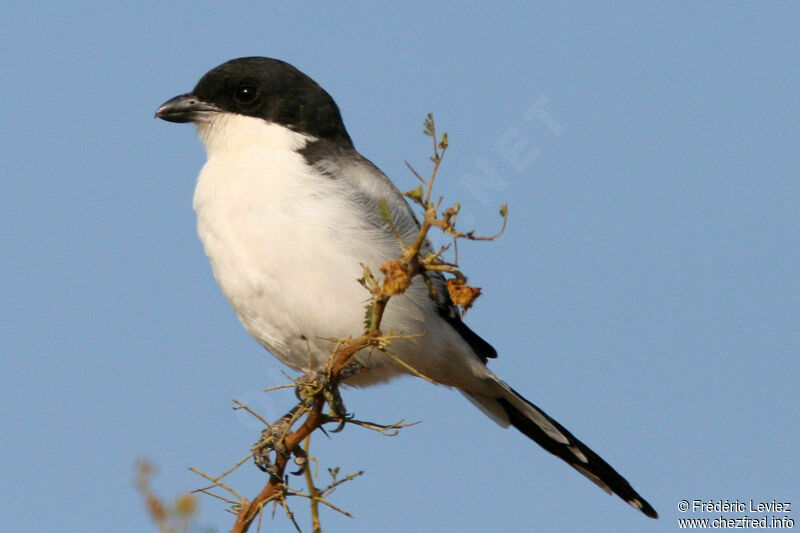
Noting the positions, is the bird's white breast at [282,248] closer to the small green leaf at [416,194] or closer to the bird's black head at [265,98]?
the bird's black head at [265,98]

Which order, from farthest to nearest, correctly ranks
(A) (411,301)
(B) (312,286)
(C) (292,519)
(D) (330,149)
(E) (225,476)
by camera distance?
(D) (330,149)
(A) (411,301)
(B) (312,286)
(E) (225,476)
(C) (292,519)

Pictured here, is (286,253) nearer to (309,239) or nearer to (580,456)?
(309,239)

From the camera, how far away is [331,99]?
5.75 meters

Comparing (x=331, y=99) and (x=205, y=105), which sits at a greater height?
(x=331, y=99)

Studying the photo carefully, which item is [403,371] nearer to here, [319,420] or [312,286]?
[312,286]

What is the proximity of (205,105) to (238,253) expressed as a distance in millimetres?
1261

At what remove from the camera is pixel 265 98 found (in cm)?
555

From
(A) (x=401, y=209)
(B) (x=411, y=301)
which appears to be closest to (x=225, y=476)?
(B) (x=411, y=301)


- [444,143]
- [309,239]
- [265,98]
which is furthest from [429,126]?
[265,98]

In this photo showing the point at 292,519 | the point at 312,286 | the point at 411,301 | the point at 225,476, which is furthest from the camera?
the point at 411,301

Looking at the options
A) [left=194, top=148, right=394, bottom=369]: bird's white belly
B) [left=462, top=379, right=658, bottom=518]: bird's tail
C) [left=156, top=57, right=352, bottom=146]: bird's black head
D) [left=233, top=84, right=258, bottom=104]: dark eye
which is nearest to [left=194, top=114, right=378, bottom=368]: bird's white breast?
[left=194, top=148, right=394, bottom=369]: bird's white belly

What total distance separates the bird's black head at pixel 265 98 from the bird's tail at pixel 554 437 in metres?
1.77

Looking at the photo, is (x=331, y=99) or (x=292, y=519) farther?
(x=331, y=99)

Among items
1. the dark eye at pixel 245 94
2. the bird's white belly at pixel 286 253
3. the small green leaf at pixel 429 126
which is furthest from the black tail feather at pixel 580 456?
the small green leaf at pixel 429 126
